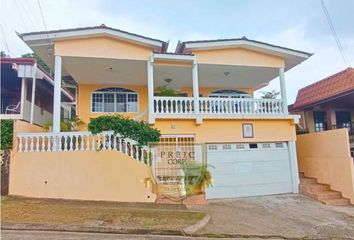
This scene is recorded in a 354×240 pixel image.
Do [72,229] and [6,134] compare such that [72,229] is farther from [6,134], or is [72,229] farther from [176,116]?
[176,116]

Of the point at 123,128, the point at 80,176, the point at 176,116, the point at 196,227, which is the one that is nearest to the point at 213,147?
the point at 176,116

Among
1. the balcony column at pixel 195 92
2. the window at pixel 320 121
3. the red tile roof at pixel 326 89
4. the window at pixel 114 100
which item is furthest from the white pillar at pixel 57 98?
the window at pixel 320 121

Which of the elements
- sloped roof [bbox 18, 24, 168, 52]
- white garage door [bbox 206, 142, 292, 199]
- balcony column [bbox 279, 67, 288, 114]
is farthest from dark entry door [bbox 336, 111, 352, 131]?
sloped roof [bbox 18, 24, 168, 52]

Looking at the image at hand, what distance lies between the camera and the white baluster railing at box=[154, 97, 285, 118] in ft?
41.3

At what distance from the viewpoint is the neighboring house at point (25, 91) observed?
12328 mm

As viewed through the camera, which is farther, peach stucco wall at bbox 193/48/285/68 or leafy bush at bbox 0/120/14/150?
peach stucco wall at bbox 193/48/285/68

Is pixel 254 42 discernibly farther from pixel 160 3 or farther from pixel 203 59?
pixel 160 3

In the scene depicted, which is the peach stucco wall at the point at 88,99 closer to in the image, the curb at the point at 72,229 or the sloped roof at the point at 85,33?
the sloped roof at the point at 85,33

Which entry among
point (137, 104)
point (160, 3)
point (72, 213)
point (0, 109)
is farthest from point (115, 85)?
point (72, 213)

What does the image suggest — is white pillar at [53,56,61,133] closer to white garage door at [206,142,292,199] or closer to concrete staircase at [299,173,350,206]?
white garage door at [206,142,292,199]

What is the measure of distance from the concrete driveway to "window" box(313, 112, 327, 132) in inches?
262

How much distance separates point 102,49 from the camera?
12266 millimetres

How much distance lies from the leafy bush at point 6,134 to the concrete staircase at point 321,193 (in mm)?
11681

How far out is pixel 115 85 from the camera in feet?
51.7
